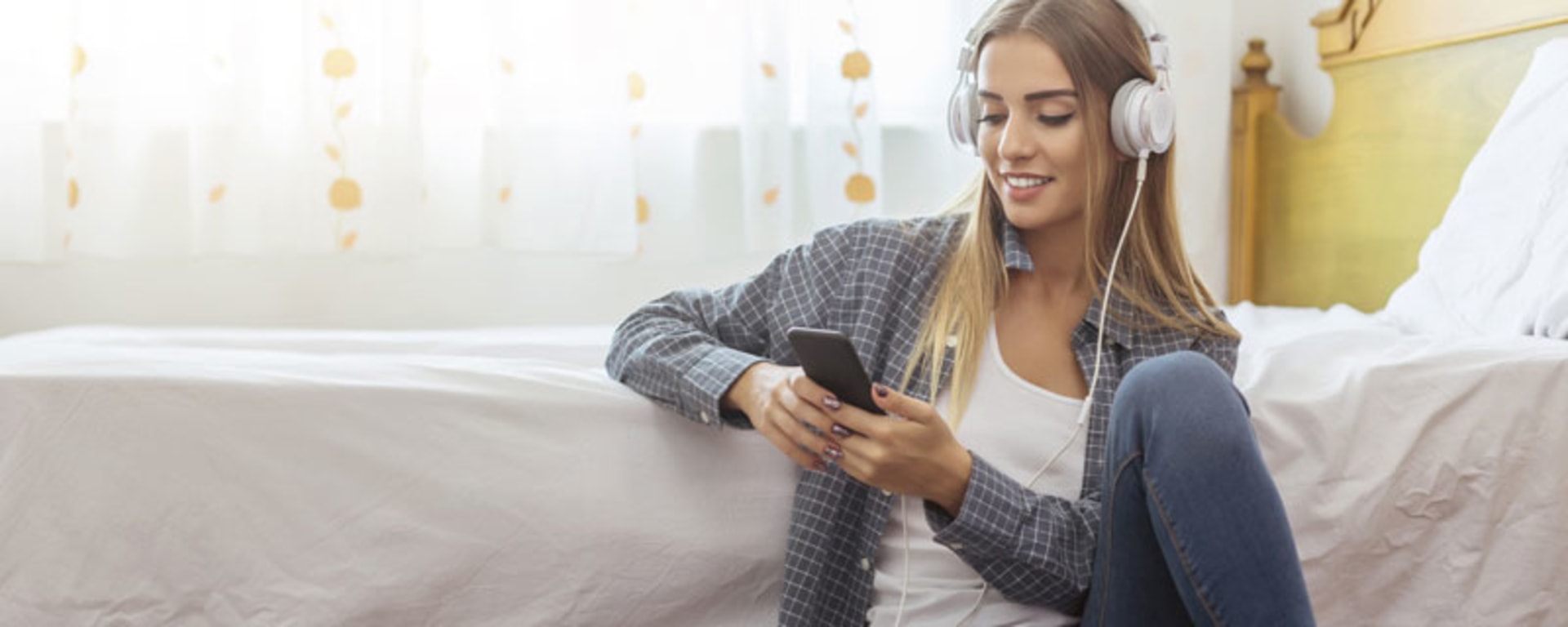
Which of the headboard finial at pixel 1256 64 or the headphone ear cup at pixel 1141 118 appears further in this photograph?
the headboard finial at pixel 1256 64

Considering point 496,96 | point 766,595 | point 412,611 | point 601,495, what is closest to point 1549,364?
point 766,595

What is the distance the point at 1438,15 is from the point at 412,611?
5.17 ft

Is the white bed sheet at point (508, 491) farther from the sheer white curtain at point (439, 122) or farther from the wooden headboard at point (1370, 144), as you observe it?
the sheer white curtain at point (439, 122)

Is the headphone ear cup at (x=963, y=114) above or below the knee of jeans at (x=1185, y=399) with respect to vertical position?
above

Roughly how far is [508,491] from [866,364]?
298mm

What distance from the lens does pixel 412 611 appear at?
1062 mm

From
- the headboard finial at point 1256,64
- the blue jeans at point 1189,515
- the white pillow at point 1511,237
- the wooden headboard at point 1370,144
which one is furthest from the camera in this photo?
the headboard finial at point 1256,64

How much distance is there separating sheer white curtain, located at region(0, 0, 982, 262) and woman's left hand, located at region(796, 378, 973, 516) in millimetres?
1220

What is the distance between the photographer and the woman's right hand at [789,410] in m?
0.97

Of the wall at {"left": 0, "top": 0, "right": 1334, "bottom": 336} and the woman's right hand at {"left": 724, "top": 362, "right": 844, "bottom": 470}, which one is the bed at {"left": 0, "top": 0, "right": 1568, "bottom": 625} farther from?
the wall at {"left": 0, "top": 0, "right": 1334, "bottom": 336}

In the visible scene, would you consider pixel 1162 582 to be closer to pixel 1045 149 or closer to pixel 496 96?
pixel 1045 149

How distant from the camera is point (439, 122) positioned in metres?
2.10

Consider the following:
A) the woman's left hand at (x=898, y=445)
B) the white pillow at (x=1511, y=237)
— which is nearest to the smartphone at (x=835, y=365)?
the woman's left hand at (x=898, y=445)

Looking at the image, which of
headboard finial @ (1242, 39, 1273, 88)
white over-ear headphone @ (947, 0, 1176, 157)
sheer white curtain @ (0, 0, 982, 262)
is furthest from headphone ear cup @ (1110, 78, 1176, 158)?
headboard finial @ (1242, 39, 1273, 88)
